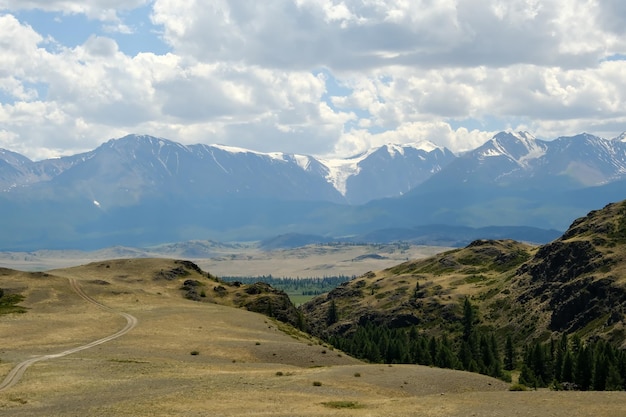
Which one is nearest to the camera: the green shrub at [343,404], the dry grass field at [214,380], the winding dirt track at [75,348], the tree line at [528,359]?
the dry grass field at [214,380]

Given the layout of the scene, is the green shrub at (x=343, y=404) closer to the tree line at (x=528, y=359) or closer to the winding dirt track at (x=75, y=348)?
the winding dirt track at (x=75, y=348)

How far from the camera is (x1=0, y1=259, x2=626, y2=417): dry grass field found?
173 feet

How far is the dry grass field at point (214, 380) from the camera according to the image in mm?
52719

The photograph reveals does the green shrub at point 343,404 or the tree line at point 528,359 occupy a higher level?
the green shrub at point 343,404

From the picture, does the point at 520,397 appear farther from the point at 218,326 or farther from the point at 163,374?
the point at 218,326

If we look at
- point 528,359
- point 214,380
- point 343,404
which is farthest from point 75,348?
point 528,359

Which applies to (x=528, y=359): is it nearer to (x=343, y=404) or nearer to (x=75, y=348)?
(x=75, y=348)

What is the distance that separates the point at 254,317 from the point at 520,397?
294 feet

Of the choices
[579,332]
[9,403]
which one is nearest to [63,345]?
[9,403]

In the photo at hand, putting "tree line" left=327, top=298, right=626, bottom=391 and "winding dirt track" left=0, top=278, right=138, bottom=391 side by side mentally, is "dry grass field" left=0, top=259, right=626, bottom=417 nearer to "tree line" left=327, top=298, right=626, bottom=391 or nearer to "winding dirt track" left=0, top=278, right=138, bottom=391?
"winding dirt track" left=0, top=278, right=138, bottom=391

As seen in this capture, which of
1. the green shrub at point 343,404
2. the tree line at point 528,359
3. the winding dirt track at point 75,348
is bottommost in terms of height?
the tree line at point 528,359

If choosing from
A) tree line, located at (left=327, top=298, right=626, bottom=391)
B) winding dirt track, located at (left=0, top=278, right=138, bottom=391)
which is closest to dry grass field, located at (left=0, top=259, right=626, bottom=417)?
winding dirt track, located at (left=0, top=278, right=138, bottom=391)

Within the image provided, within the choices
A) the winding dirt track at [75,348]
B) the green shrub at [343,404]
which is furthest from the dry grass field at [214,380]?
the winding dirt track at [75,348]

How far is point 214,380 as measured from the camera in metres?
65.4
